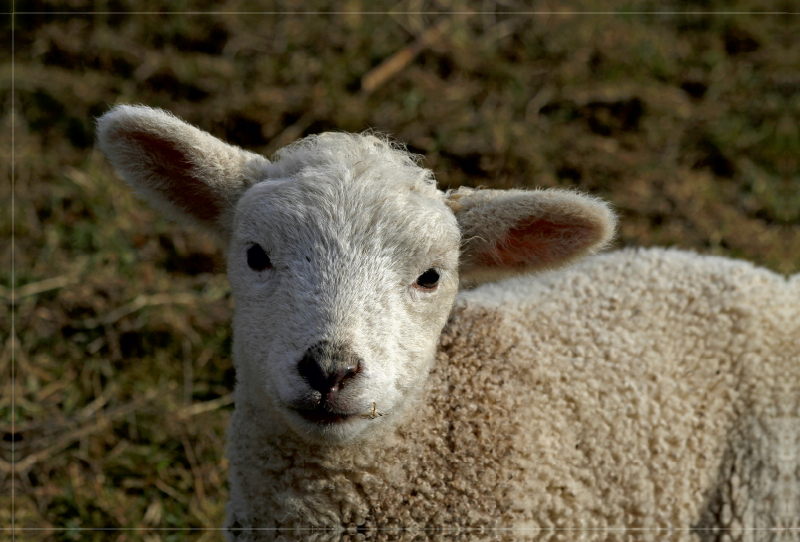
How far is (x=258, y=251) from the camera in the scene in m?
2.68

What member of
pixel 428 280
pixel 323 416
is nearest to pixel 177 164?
pixel 428 280

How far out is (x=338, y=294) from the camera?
8.00 feet

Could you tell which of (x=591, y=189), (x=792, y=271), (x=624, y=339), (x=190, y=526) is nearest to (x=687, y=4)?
(x=591, y=189)

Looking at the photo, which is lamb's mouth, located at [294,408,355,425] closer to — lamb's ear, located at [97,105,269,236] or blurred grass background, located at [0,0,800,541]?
lamb's ear, located at [97,105,269,236]

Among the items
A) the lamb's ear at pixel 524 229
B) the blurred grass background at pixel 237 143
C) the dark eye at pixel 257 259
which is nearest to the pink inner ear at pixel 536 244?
the lamb's ear at pixel 524 229

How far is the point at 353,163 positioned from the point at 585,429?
4.81ft

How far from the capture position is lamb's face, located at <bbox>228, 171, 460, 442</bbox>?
2354 mm

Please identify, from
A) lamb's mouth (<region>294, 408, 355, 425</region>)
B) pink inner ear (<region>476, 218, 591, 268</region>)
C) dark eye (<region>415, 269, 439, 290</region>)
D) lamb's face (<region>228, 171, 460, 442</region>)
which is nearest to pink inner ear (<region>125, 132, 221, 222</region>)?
lamb's face (<region>228, 171, 460, 442</region>)

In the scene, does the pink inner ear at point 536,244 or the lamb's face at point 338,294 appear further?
the pink inner ear at point 536,244

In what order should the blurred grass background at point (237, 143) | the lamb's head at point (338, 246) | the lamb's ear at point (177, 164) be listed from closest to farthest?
the lamb's head at point (338, 246) → the lamb's ear at point (177, 164) → the blurred grass background at point (237, 143)

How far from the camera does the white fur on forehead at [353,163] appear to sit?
275 cm

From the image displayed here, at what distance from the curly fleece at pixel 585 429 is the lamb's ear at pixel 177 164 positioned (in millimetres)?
872

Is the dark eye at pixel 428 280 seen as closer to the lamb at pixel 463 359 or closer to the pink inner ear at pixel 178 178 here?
the lamb at pixel 463 359

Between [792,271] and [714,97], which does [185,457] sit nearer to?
[792,271]
